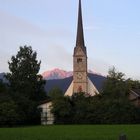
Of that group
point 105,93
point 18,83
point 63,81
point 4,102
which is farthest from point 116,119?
point 63,81

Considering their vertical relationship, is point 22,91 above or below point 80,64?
below

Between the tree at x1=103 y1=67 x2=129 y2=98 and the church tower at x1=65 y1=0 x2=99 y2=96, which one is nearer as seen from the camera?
the tree at x1=103 y1=67 x2=129 y2=98

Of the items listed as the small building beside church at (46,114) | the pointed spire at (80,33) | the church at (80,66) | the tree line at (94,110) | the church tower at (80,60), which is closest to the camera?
the tree line at (94,110)

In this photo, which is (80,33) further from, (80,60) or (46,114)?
(46,114)

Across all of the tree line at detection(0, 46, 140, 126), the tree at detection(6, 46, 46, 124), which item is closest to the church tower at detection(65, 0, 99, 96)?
the tree at detection(6, 46, 46, 124)

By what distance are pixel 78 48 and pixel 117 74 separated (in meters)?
57.2

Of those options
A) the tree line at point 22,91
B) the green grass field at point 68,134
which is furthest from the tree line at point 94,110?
the green grass field at point 68,134

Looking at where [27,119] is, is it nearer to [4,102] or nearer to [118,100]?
[4,102]

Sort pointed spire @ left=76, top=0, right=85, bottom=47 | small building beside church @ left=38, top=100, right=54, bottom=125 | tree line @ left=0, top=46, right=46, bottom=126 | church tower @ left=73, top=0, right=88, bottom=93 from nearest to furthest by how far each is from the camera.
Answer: tree line @ left=0, top=46, right=46, bottom=126, small building beside church @ left=38, top=100, right=54, bottom=125, church tower @ left=73, top=0, right=88, bottom=93, pointed spire @ left=76, top=0, right=85, bottom=47

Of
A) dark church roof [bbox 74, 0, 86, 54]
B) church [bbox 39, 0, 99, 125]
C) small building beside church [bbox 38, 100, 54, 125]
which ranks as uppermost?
dark church roof [bbox 74, 0, 86, 54]

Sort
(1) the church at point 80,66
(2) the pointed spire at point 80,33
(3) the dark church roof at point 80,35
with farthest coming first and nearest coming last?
(3) the dark church roof at point 80,35 → (2) the pointed spire at point 80,33 → (1) the church at point 80,66

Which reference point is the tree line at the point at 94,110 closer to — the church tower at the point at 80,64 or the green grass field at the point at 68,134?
the green grass field at the point at 68,134

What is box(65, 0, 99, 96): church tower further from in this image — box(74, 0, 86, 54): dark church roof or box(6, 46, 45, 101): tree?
box(6, 46, 45, 101): tree

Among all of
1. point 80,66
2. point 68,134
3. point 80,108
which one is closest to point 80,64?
point 80,66
